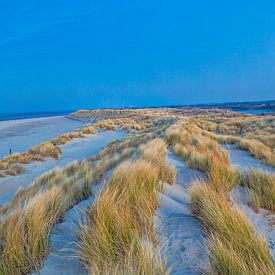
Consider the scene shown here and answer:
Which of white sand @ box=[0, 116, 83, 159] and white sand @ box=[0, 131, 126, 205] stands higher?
white sand @ box=[0, 131, 126, 205]

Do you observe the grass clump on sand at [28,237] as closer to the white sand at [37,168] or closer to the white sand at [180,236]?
the white sand at [180,236]

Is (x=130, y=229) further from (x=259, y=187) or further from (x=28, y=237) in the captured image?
(x=259, y=187)

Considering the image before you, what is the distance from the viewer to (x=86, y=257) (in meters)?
2.22

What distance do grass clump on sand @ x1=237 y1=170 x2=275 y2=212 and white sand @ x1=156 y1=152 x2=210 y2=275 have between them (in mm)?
909

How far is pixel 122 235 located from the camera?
8.07 feet

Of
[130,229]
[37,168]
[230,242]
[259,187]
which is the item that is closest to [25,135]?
[37,168]

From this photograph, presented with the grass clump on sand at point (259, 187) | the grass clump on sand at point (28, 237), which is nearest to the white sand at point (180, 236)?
the grass clump on sand at point (259, 187)

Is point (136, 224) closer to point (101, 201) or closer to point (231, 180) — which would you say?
point (101, 201)

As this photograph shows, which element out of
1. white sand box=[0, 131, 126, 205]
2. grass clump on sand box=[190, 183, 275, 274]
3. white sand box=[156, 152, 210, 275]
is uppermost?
grass clump on sand box=[190, 183, 275, 274]

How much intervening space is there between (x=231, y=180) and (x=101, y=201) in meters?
2.46

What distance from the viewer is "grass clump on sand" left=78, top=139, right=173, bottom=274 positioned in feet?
6.59

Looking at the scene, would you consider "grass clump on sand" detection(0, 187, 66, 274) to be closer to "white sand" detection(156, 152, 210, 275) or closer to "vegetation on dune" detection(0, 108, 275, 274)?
"vegetation on dune" detection(0, 108, 275, 274)

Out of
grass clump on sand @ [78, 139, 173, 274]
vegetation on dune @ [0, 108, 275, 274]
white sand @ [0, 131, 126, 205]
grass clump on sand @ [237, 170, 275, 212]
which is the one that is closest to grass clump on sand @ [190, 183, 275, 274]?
vegetation on dune @ [0, 108, 275, 274]

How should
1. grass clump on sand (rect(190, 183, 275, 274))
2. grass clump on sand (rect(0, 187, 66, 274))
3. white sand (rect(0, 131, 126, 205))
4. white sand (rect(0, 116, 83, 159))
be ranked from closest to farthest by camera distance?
grass clump on sand (rect(190, 183, 275, 274)) < grass clump on sand (rect(0, 187, 66, 274)) < white sand (rect(0, 131, 126, 205)) < white sand (rect(0, 116, 83, 159))
